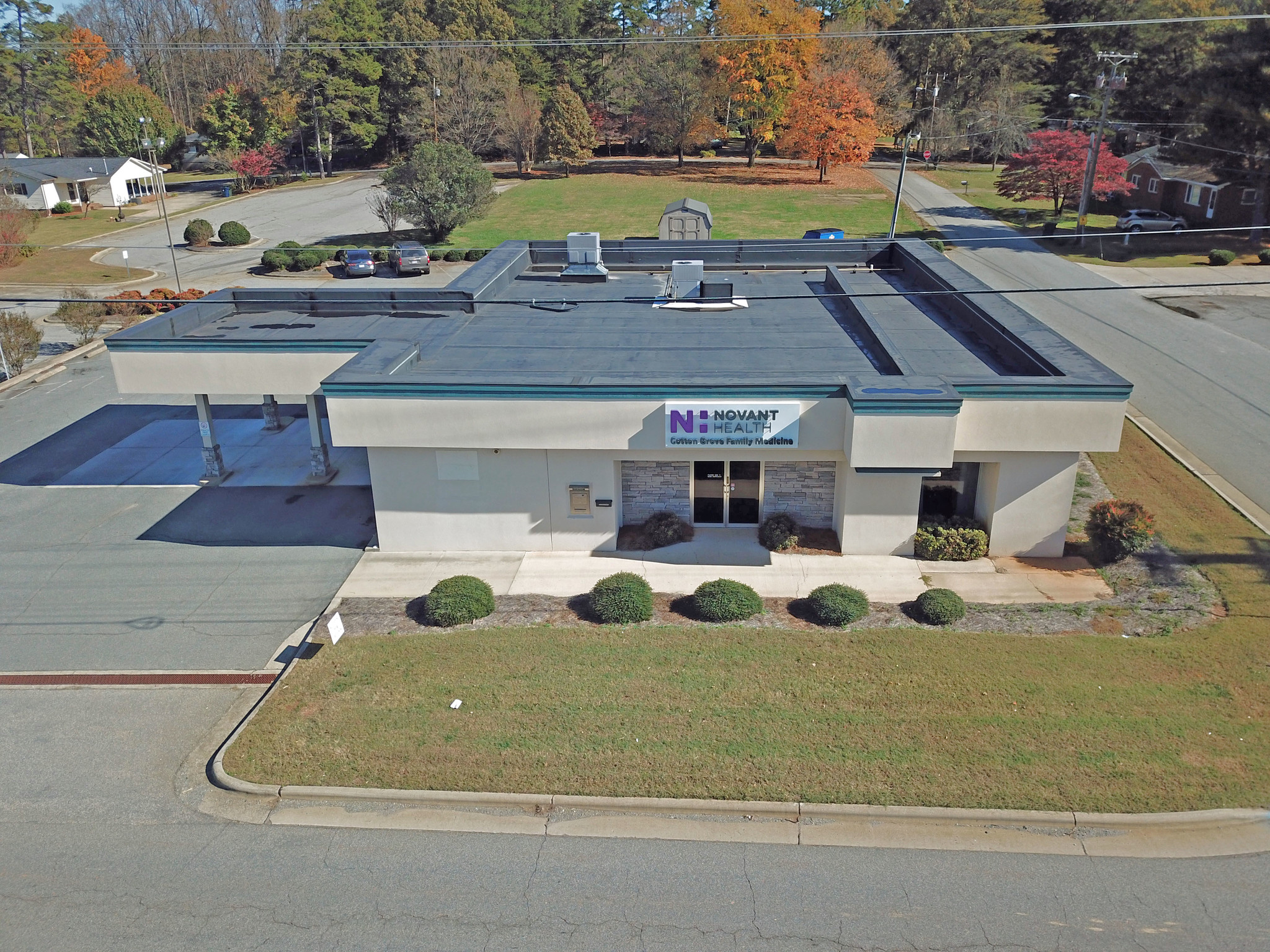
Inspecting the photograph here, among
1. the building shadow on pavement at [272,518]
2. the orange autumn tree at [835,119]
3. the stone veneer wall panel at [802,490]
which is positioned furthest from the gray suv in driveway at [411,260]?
the stone veneer wall panel at [802,490]

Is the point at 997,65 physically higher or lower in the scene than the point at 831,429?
higher

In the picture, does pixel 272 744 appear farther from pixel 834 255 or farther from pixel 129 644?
pixel 834 255

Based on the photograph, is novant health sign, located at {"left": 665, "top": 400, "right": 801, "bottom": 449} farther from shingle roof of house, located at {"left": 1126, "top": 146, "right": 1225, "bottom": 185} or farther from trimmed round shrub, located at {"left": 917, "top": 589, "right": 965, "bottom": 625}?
shingle roof of house, located at {"left": 1126, "top": 146, "right": 1225, "bottom": 185}

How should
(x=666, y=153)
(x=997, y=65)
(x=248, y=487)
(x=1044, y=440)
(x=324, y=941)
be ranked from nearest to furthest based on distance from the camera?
(x=324, y=941)
(x=1044, y=440)
(x=248, y=487)
(x=997, y=65)
(x=666, y=153)

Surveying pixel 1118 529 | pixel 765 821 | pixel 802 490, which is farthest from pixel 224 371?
pixel 1118 529

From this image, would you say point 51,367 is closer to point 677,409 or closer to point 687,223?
point 687,223

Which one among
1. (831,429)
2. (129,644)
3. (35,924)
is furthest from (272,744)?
(831,429)
